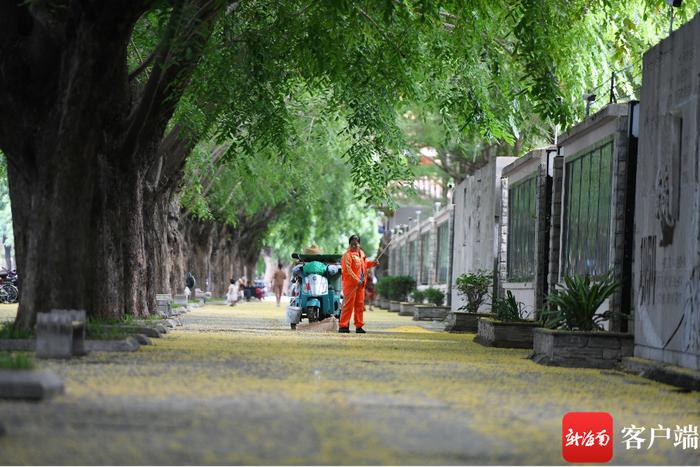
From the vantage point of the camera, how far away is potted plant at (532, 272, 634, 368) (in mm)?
15852

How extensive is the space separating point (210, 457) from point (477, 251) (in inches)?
965

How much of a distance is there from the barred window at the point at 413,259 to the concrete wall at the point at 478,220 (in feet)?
56.2

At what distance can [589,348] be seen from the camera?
15.9m

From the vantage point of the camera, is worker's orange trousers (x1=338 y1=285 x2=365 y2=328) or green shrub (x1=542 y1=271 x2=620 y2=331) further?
worker's orange trousers (x1=338 y1=285 x2=365 y2=328)

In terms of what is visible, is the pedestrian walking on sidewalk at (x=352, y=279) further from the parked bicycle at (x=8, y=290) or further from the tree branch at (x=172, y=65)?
the parked bicycle at (x=8, y=290)

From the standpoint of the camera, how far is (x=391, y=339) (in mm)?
22359

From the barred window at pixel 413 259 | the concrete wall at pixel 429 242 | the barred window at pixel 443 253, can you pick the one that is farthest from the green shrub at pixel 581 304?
the barred window at pixel 413 259

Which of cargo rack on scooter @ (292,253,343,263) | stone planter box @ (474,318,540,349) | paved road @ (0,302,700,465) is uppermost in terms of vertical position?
cargo rack on scooter @ (292,253,343,263)

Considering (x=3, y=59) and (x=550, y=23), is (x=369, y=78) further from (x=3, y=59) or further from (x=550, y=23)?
(x=3, y=59)

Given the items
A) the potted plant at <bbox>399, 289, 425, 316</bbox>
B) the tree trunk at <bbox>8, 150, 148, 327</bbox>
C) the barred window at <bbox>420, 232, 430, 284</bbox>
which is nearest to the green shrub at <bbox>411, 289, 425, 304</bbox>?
the potted plant at <bbox>399, 289, 425, 316</bbox>

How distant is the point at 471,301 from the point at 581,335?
11910mm

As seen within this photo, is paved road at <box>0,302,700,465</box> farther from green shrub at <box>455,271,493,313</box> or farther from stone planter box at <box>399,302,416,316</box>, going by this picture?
stone planter box at <box>399,302,416,316</box>

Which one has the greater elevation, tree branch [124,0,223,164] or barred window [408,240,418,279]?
tree branch [124,0,223,164]

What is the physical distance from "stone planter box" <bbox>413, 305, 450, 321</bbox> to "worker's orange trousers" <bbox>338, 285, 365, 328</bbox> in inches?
483
